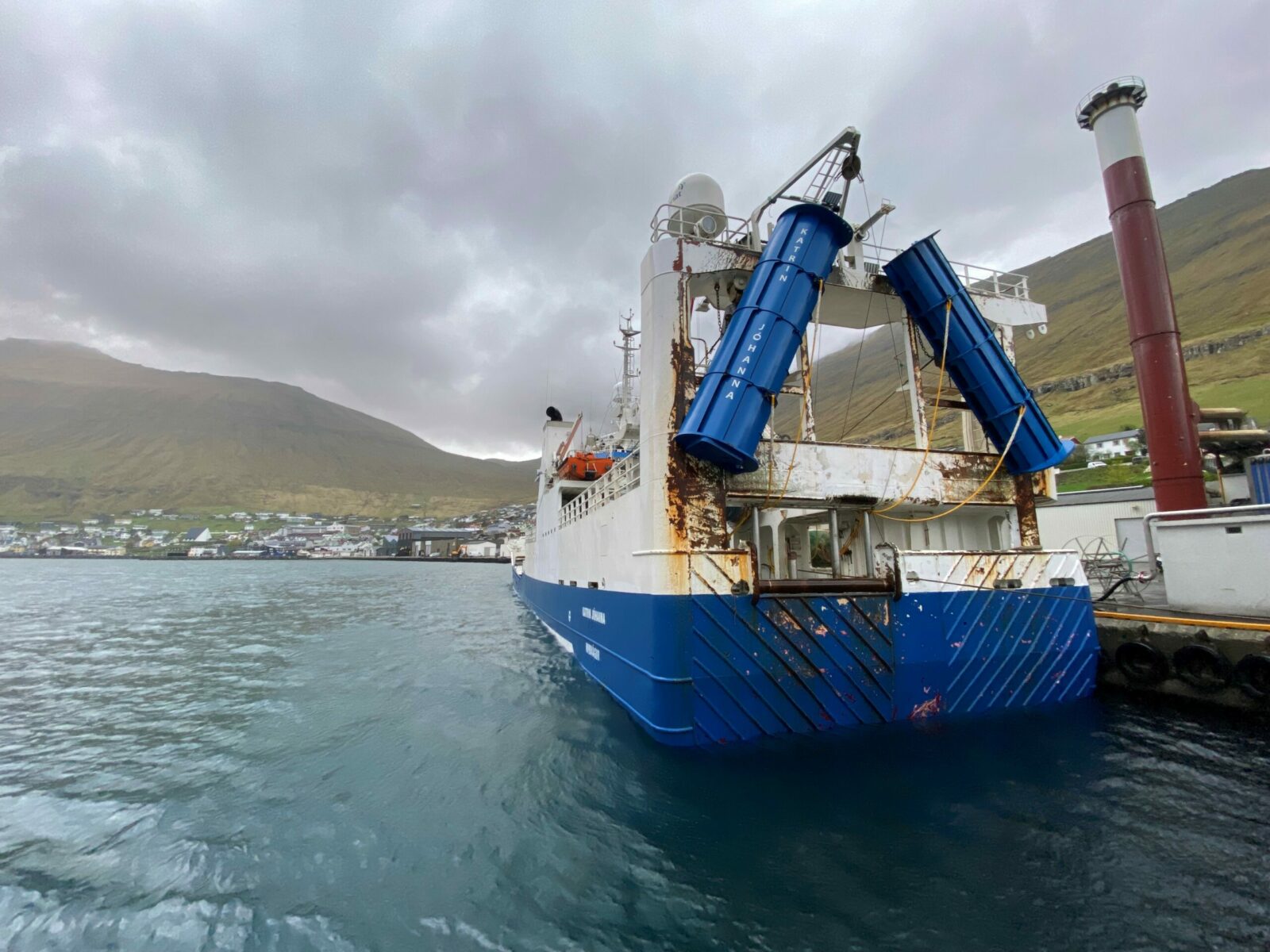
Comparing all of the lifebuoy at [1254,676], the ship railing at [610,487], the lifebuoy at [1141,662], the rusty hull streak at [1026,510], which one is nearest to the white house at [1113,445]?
the lifebuoy at [1141,662]

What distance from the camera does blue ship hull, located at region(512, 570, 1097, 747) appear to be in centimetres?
716

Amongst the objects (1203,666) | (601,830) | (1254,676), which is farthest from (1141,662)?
(601,830)

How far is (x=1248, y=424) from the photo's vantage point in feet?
86.1

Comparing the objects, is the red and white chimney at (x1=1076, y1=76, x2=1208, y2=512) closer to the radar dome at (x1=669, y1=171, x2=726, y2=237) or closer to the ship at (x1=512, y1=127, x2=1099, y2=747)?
the ship at (x1=512, y1=127, x2=1099, y2=747)

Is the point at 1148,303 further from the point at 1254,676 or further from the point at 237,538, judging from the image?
the point at 237,538

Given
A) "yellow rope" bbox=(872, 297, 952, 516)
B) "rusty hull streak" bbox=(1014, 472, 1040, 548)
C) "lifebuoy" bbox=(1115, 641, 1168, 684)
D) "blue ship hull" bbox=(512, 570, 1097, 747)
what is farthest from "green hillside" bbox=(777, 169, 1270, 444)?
"lifebuoy" bbox=(1115, 641, 1168, 684)

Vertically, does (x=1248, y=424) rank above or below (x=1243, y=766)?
above

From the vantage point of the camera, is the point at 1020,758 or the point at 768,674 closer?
the point at 1020,758

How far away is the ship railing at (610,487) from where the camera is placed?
8766 millimetres

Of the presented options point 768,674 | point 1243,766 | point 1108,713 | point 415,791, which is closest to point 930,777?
point 768,674

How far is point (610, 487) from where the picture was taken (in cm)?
987

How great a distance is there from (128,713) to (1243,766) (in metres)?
16.2

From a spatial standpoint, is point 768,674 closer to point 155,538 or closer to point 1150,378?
point 1150,378

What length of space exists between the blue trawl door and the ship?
25mm
